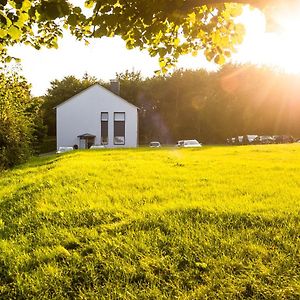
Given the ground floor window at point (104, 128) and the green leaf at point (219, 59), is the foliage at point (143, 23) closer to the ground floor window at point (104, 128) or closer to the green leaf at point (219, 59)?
the green leaf at point (219, 59)

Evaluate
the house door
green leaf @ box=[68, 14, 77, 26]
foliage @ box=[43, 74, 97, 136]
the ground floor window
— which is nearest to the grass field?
green leaf @ box=[68, 14, 77, 26]

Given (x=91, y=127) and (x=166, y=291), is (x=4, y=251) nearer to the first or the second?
(x=166, y=291)

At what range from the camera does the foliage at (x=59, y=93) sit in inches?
2729

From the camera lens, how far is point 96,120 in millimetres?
51188

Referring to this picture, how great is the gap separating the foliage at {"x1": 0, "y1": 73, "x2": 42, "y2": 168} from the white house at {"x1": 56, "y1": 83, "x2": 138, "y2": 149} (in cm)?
2614

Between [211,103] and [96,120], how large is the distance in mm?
20125

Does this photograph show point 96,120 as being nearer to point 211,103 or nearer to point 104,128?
point 104,128

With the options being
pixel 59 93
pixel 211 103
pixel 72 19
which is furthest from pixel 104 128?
pixel 72 19

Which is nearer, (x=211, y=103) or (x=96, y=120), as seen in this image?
(x=96, y=120)

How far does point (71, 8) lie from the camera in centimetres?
431

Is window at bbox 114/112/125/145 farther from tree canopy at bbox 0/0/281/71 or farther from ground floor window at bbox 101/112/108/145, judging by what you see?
tree canopy at bbox 0/0/281/71

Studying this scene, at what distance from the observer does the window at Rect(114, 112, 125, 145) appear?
51094mm

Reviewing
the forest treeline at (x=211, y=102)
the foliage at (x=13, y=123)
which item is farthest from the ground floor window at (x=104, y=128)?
the foliage at (x=13, y=123)

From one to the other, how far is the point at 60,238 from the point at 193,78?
59.4 m
